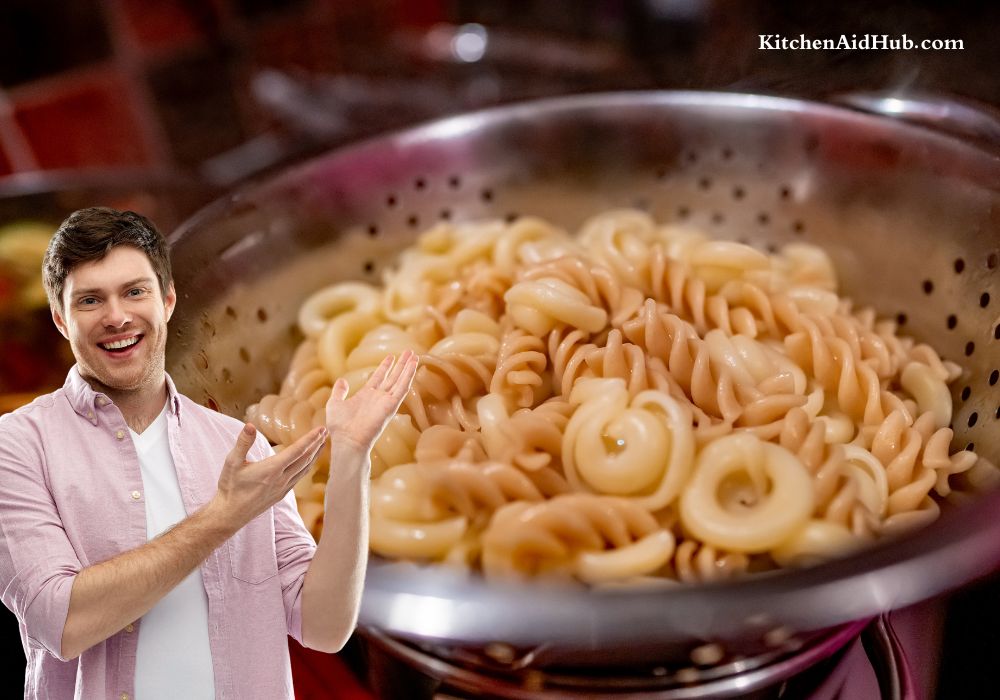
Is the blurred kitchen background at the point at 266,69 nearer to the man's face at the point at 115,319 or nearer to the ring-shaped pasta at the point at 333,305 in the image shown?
the ring-shaped pasta at the point at 333,305

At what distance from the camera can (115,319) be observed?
16.8 inches

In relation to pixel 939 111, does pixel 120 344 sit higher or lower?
lower

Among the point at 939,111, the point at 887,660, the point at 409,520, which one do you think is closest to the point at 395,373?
the point at 409,520

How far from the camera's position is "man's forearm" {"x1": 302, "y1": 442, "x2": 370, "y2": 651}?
1.40ft

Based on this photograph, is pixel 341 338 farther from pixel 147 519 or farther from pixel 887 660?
pixel 887 660

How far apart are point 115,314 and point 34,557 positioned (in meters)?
0.13

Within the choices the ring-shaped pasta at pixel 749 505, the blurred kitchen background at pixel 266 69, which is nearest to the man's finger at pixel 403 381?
the ring-shaped pasta at pixel 749 505

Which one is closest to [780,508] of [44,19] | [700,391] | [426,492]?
[700,391]

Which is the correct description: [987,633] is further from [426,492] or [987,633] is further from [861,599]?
[426,492]

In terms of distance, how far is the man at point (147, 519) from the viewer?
0.40m

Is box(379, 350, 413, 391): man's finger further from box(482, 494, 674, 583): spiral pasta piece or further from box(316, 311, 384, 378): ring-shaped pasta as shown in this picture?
box(316, 311, 384, 378): ring-shaped pasta

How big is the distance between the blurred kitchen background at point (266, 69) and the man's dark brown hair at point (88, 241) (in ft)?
2.08

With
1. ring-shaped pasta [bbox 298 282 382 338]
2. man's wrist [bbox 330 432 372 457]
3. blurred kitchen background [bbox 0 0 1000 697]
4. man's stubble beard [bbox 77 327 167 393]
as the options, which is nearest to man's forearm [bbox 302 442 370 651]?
man's wrist [bbox 330 432 372 457]

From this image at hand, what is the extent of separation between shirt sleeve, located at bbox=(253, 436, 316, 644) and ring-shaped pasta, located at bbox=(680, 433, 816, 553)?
259 mm
